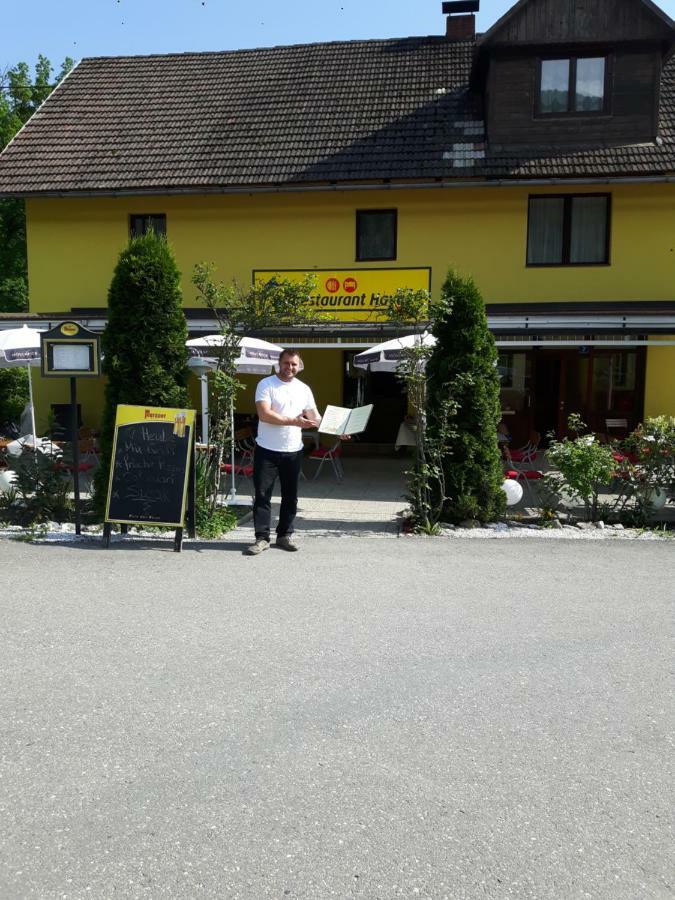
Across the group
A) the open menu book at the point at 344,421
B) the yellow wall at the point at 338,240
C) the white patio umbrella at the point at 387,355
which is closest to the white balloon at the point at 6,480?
the open menu book at the point at 344,421

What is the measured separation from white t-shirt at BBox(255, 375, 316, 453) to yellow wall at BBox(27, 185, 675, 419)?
8540 millimetres

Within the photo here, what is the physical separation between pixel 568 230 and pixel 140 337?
32.5 feet

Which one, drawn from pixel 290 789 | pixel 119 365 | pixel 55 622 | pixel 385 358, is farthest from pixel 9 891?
pixel 385 358

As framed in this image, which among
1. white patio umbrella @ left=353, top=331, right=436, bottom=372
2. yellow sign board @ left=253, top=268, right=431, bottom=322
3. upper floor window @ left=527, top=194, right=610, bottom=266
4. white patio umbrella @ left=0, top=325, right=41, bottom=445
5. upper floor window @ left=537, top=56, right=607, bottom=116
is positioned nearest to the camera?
white patio umbrella @ left=353, top=331, right=436, bottom=372

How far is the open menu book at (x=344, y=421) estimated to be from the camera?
11061 millimetres

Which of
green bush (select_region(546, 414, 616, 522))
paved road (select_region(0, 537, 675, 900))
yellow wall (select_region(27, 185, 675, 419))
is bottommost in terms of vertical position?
paved road (select_region(0, 537, 675, 900))

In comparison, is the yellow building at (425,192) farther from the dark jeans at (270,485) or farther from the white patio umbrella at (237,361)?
the dark jeans at (270,485)

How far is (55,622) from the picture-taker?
Answer: 16.6 feet

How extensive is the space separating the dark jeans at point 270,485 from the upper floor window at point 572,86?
10.7 meters

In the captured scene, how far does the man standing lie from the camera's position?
6984 mm

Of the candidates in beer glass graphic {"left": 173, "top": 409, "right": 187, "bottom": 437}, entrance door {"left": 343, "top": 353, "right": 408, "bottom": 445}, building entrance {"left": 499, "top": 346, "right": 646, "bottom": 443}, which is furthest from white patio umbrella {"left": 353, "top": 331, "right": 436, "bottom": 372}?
building entrance {"left": 499, "top": 346, "right": 646, "bottom": 443}

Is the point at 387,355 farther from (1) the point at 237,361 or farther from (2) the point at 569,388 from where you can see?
(2) the point at 569,388

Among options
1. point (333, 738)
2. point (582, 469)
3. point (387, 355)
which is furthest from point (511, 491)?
point (333, 738)

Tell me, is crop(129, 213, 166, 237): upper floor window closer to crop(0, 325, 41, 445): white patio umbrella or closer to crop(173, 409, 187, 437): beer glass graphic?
crop(0, 325, 41, 445): white patio umbrella
